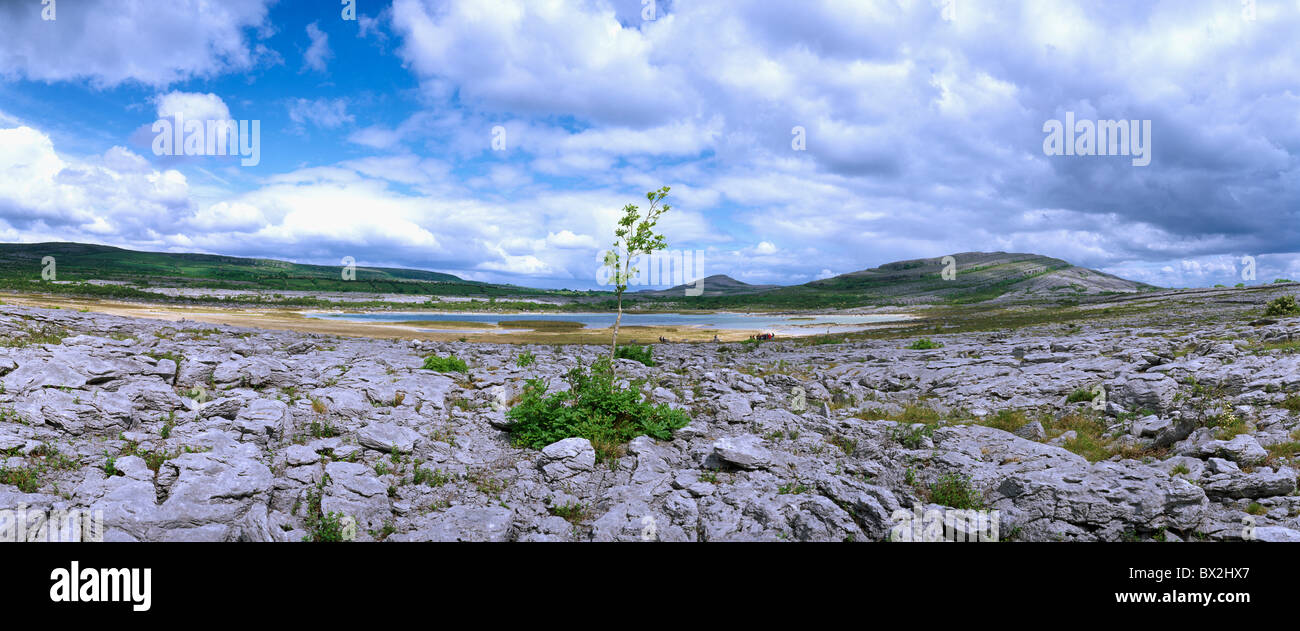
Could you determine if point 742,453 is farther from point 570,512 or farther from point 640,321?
point 640,321

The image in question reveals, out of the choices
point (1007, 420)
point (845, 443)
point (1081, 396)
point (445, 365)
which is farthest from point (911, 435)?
point (445, 365)

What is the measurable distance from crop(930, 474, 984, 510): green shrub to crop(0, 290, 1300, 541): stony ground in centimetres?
4

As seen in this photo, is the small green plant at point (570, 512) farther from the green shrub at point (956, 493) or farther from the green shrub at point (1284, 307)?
the green shrub at point (1284, 307)

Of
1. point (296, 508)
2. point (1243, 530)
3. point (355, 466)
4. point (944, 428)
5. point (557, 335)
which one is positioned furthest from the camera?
point (557, 335)

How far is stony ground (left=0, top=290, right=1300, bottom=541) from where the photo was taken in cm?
837

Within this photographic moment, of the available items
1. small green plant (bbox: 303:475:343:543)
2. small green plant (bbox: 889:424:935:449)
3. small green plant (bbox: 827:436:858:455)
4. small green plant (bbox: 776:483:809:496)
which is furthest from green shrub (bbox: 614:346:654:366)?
small green plant (bbox: 303:475:343:543)

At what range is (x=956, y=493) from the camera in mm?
9539

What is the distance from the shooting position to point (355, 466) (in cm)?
1044

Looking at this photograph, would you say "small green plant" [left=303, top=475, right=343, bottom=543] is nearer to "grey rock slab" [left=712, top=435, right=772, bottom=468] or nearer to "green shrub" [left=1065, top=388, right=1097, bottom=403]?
"grey rock slab" [left=712, top=435, right=772, bottom=468]

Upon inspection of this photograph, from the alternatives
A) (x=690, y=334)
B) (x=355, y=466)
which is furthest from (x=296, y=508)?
(x=690, y=334)

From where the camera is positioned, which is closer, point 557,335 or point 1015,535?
point 1015,535

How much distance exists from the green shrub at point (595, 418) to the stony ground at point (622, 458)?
53 cm
